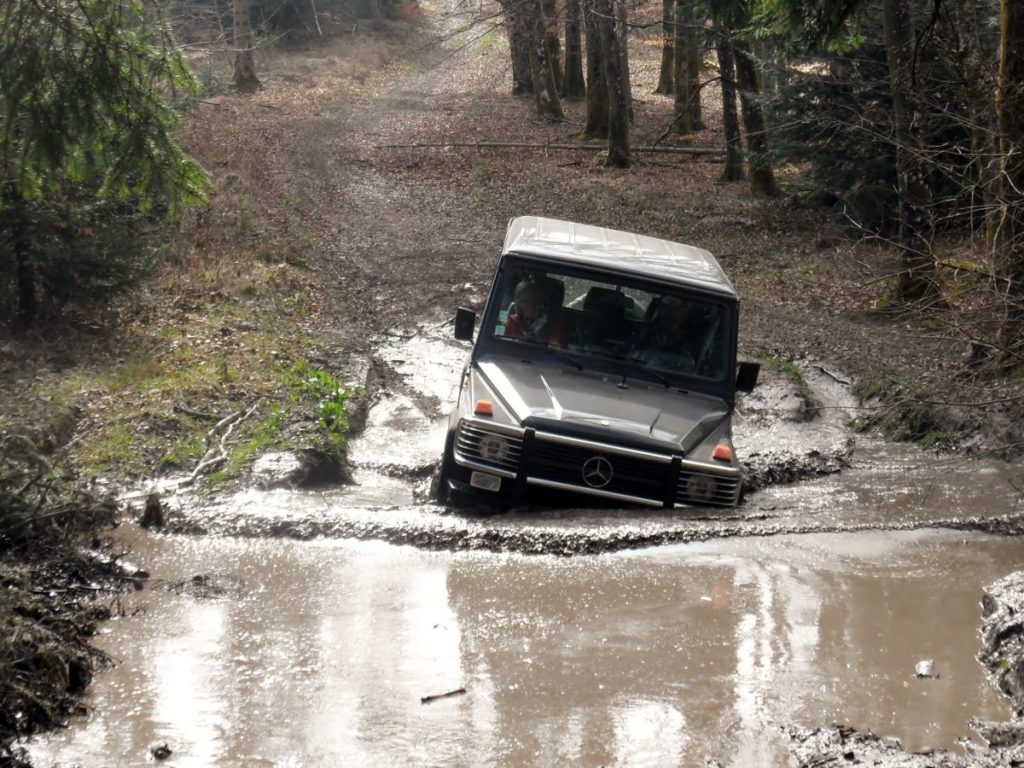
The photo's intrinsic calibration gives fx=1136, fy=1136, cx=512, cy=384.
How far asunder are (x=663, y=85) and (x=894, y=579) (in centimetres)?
3322

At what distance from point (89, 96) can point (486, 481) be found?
3.40 m

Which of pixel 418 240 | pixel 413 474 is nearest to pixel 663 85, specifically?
pixel 418 240

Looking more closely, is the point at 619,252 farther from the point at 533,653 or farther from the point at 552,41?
the point at 552,41

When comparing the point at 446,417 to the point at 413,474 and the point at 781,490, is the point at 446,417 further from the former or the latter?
the point at 781,490

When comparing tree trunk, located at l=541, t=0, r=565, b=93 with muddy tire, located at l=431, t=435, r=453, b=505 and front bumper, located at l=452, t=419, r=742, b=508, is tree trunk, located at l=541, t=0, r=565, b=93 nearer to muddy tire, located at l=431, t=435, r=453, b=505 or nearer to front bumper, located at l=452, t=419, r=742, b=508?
muddy tire, located at l=431, t=435, r=453, b=505

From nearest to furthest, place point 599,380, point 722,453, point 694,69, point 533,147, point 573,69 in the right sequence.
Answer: point 722,453
point 599,380
point 533,147
point 694,69
point 573,69

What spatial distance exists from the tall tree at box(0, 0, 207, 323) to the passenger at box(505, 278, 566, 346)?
237 centimetres

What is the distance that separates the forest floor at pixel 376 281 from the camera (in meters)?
9.21

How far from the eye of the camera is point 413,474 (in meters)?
9.04

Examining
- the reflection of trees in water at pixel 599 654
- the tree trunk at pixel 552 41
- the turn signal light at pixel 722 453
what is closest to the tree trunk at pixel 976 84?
the turn signal light at pixel 722 453

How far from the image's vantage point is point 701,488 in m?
7.11

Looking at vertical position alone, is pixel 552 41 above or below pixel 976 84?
below

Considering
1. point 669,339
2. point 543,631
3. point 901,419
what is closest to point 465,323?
point 669,339

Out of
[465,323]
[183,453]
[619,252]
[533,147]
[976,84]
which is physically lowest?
[533,147]
